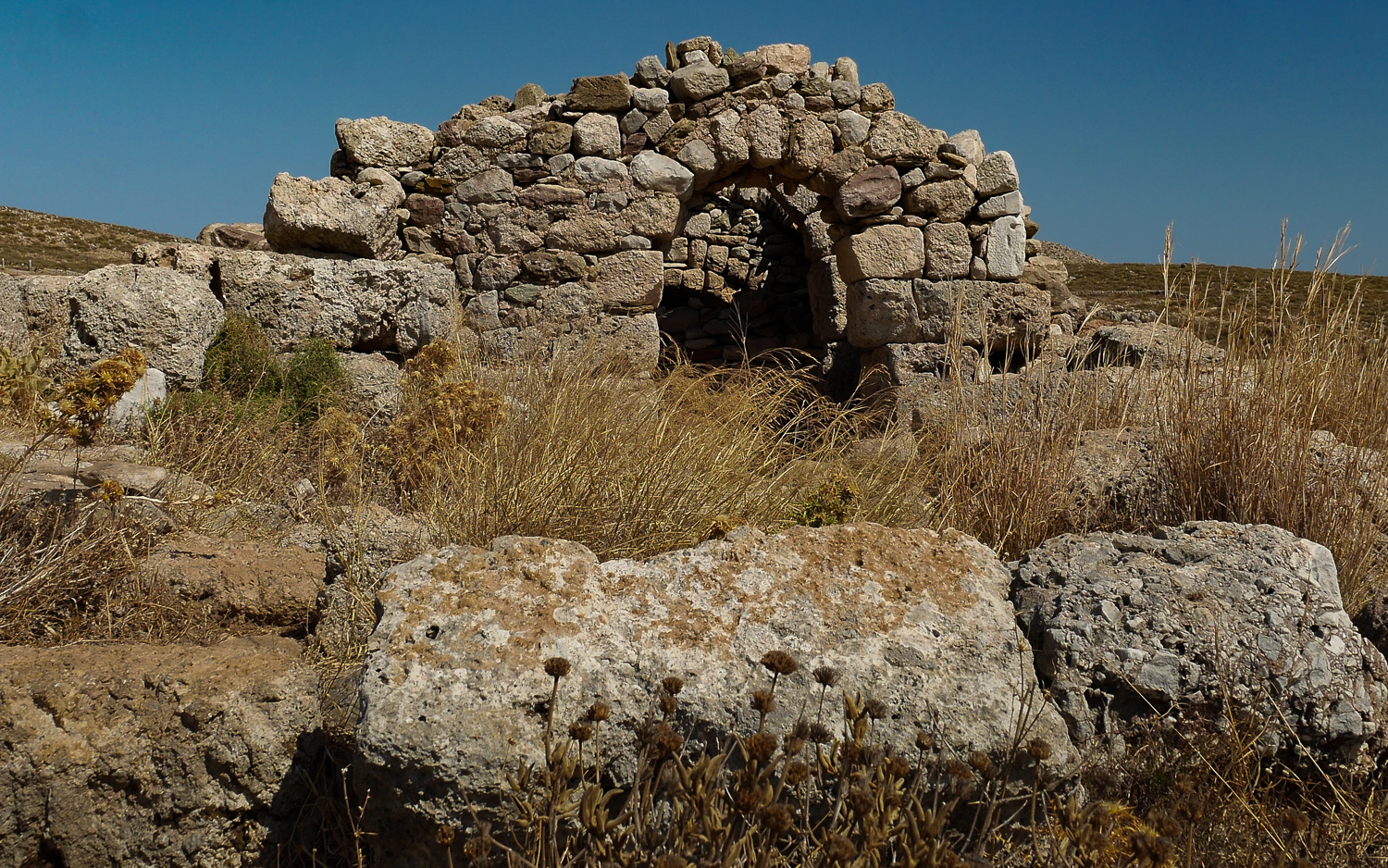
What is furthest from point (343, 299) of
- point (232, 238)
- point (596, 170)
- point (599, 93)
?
point (599, 93)

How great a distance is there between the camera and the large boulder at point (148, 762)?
65.1 inches

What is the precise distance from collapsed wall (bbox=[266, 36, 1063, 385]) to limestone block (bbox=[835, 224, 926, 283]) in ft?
0.04

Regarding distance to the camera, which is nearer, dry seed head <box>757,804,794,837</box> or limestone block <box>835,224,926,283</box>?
dry seed head <box>757,804,794,837</box>

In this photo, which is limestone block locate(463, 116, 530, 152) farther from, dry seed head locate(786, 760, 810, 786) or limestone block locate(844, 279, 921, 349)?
dry seed head locate(786, 760, 810, 786)

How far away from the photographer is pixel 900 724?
1.63 m

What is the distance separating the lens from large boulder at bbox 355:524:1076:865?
1509 mm

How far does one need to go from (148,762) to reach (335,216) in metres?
4.00

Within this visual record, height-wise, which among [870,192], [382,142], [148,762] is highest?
[870,192]

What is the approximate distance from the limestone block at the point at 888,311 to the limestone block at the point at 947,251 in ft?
0.72

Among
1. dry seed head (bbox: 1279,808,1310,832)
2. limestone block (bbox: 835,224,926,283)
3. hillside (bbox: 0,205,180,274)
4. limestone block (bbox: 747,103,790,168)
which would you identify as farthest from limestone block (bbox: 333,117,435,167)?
hillside (bbox: 0,205,180,274)

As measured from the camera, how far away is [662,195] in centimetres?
564

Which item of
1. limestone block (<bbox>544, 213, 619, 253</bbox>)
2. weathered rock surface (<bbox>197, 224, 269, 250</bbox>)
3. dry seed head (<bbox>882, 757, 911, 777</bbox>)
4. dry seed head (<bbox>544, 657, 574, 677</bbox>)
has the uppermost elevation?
limestone block (<bbox>544, 213, 619, 253</bbox>)

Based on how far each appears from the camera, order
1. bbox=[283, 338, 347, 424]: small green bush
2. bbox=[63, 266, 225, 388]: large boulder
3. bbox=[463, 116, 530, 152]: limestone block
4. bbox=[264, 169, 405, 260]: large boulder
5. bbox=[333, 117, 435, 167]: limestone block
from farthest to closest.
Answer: bbox=[463, 116, 530, 152]: limestone block → bbox=[333, 117, 435, 167]: limestone block → bbox=[264, 169, 405, 260]: large boulder → bbox=[283, 338, 347, 424]: small green bush → bbox=[63, 266, 225, 388]: large boulder

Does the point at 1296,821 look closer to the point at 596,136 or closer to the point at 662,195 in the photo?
the point at 662,195
